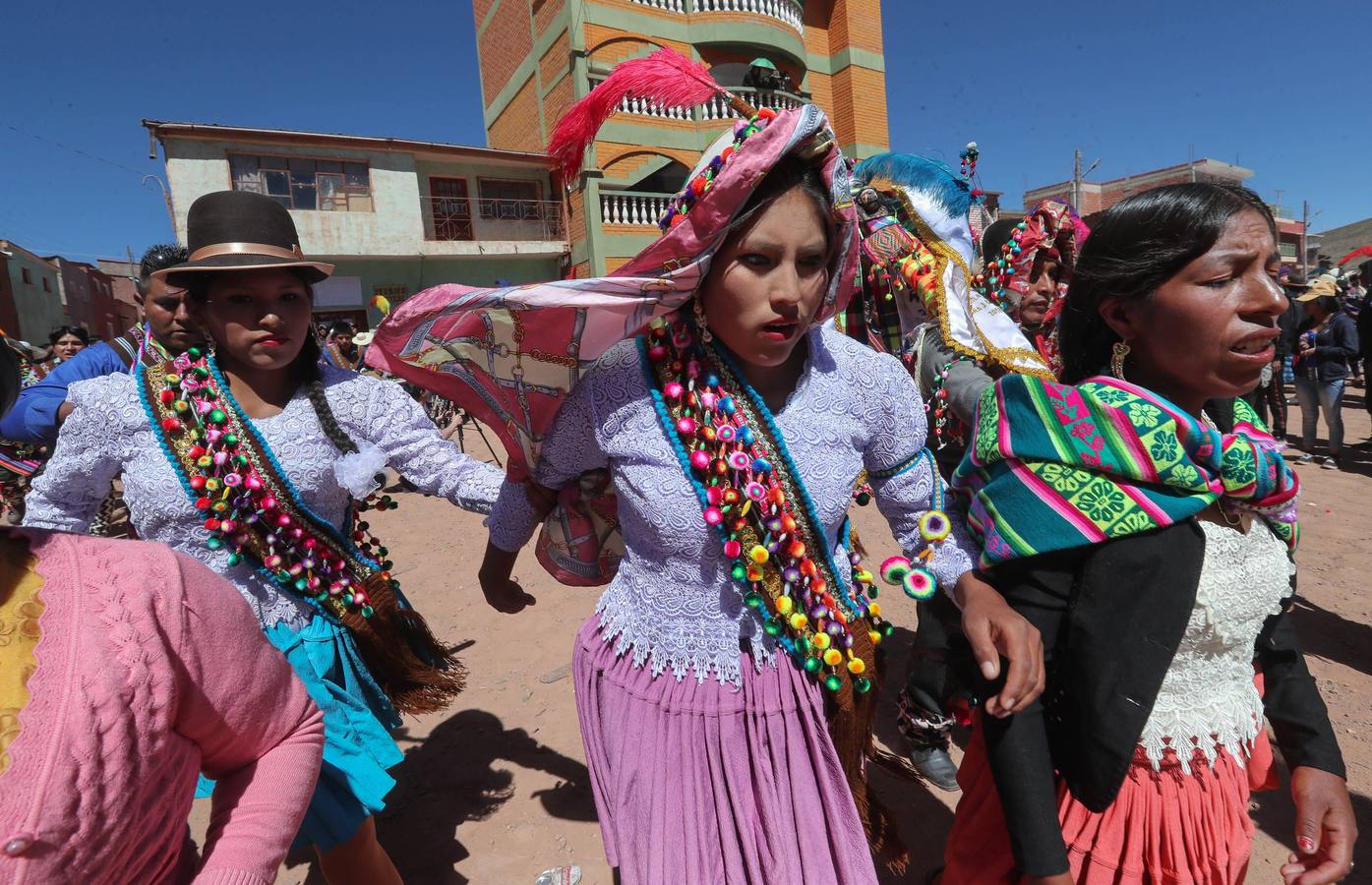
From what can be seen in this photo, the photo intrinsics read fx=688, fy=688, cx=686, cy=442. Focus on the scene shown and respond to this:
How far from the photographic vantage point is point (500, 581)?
194 cm

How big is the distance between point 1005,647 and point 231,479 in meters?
1.91

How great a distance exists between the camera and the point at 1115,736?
1.26 m

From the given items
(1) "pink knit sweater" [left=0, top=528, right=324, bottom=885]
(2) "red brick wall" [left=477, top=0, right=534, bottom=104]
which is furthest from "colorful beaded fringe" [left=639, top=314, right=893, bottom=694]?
(2) "red brick wall" [left=477, top=0, right=534, bottom=104]

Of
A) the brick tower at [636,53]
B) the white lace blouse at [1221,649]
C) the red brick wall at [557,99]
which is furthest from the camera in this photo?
the red brick wall at [557,99]

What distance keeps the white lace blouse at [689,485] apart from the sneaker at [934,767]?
1606mm

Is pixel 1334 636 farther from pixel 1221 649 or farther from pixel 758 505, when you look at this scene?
pixel 758 505

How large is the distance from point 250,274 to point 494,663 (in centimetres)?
285

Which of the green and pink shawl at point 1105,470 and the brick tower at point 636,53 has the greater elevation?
the brick tower at point 636,53

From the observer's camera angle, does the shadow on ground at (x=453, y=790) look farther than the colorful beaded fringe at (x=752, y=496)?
Yes

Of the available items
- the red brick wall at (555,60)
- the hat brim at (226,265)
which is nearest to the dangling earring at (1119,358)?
the hat brim at (226,265)

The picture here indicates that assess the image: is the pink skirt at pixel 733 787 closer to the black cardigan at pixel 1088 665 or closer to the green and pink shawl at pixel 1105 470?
the black cardigan at pixel 1088 665

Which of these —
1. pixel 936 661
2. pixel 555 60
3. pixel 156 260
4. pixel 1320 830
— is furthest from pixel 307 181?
pixel 1320 830

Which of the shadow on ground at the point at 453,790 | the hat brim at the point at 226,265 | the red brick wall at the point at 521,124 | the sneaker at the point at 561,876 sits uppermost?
the red brick wall at the point at 521,124

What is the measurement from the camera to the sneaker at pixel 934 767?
2807 mm
